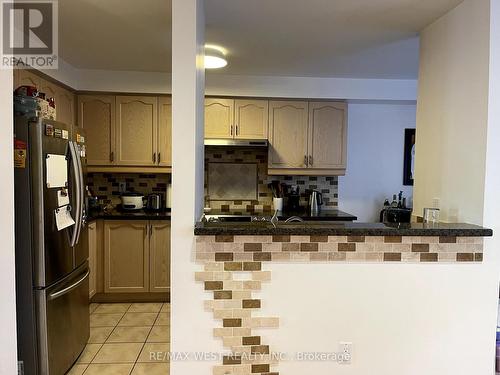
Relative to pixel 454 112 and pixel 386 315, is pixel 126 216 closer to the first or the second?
pixel 386 315

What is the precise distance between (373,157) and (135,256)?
302 cm

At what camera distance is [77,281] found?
2.39 metres

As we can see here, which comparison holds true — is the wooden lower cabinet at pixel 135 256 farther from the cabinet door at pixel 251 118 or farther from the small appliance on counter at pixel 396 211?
the small appliance on counter at pixel 396 211

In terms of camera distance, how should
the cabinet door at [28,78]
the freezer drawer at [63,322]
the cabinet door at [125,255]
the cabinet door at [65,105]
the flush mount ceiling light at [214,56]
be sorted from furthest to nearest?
the cabinet door at [125,255], the cabinet door at [65,105], the flush mount ceiling light at [214,56], the cabinet door at [28,78], the freezer drawer at [63,322]

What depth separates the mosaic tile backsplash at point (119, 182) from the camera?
398cm

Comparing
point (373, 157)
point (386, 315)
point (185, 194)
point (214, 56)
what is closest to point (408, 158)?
point (373, 157)

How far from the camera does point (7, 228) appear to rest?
175cm

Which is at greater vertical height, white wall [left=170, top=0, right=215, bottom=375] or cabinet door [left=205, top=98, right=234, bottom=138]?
cabinet door [left=205, top=98, right=234, bottom=138]

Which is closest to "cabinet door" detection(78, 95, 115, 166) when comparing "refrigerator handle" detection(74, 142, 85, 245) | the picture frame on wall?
"refrigerator handle" detection(74, 142, 85, 245)

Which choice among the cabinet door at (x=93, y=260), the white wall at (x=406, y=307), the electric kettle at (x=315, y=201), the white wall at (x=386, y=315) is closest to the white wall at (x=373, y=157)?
the electric kettle at (x=315, y=201)

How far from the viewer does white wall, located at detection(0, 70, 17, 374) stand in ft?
5.68

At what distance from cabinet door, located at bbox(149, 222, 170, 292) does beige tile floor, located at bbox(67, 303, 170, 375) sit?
204mm

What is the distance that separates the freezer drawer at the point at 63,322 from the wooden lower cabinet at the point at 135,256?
2.96ft

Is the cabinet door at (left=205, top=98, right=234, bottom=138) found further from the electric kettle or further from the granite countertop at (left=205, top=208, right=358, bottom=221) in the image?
the electric kettle
